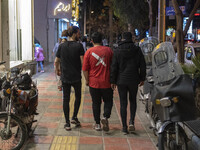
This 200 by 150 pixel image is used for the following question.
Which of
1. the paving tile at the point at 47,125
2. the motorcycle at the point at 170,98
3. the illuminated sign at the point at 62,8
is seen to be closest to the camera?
the motorcycle at the point at 170,98

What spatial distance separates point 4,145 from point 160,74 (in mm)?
2667

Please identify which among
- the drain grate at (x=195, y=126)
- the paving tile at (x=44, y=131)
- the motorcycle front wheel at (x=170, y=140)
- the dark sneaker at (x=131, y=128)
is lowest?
the paving tile at (x=44, y=131)

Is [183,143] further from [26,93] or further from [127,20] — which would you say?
[127,20]

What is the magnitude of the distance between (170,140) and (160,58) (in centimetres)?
115

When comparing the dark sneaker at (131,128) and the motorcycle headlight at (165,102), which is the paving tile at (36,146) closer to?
the dark sneaker at (131,128)

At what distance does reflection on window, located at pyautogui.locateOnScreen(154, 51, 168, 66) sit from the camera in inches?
171

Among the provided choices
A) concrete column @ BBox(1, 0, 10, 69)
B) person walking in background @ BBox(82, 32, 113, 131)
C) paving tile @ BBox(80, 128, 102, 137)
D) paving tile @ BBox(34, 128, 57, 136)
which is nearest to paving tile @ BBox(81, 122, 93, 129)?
paving tile @ BBox(80, 128, 102, 137)

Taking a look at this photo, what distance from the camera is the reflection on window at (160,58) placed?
435cm

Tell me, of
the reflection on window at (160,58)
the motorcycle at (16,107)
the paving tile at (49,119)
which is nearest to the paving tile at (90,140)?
the motorcycle at (16,107)

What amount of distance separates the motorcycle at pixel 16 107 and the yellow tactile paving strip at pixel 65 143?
1.81ft

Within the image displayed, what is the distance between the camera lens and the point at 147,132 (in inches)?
237

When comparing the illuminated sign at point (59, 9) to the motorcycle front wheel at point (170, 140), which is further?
the illuminated sign at point (59, 9)

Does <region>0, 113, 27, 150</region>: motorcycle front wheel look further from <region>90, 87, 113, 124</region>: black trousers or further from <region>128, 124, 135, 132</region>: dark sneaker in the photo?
<region>128, 124, 135, 132</region>: dark sneaker

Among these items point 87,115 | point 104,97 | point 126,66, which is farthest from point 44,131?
point 126,66
